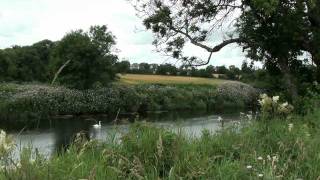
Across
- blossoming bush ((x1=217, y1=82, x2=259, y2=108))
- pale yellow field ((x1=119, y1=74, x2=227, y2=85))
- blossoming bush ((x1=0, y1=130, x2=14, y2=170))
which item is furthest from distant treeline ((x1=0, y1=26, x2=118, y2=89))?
blossoming bush ((x1=0, y1=130, x2=14, y2=170))

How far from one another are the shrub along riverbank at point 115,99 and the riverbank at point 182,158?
32.5 meters

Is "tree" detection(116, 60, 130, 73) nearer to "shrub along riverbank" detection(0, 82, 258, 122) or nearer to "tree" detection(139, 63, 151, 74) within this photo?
"shrub along riverbank" detection(0, 82, 258, 122)

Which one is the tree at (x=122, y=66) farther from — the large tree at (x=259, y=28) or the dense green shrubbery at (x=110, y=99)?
the large tree at (x=259, y=28)

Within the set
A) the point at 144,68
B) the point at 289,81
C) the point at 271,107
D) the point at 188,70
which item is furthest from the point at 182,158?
the point at 144,68

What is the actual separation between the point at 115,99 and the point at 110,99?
458mm

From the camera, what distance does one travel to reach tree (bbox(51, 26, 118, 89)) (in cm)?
5125

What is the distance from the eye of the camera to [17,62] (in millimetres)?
63031

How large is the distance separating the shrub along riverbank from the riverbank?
3252cm

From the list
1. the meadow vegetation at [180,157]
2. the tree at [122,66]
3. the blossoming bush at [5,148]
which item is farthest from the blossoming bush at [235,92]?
the blossoming bush at [5,148]

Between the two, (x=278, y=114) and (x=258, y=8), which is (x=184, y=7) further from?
(x=278, y=114)

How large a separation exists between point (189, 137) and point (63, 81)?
46.0 m

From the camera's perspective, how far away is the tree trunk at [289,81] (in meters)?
17.2

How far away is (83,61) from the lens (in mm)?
51781

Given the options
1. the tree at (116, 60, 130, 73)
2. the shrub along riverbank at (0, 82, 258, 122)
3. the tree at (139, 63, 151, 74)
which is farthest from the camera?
the tree at (139, 63, 151, 74)
